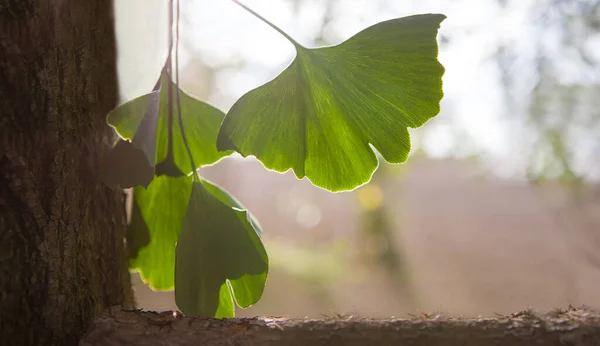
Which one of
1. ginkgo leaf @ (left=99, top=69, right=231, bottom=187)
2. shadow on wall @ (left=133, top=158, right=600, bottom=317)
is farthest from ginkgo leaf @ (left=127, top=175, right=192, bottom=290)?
shadow on wall @ (left=133, top=158, right=600, bottom=317)

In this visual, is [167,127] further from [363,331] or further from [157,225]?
[363,331]

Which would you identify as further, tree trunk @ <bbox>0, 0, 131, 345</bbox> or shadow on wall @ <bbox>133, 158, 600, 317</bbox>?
shadow on wall @ <bbox>133, 158, 600, 317</bbox>

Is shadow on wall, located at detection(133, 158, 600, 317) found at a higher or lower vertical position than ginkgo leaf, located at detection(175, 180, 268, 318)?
lower

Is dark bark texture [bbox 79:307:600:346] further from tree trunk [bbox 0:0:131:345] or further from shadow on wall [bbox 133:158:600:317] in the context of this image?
shadow on wall [bbox 133:158:600:317]

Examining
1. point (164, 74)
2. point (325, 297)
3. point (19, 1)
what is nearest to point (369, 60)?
point (164, 74)

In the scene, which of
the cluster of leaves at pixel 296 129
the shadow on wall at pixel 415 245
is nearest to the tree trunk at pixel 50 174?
the cluster of leaves at pixel 296 129

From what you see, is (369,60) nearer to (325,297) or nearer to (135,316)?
(135,316)

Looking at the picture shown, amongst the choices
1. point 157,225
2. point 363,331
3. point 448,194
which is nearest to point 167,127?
point 157,225
